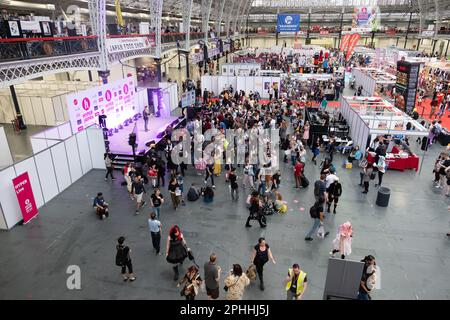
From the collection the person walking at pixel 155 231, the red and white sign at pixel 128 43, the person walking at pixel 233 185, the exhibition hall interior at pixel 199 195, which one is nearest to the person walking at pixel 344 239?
the exhibition hall interior at pixel 199 195

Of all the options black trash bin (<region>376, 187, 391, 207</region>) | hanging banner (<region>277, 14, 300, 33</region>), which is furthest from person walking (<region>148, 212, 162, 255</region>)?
hanging banner (<region>277, 14, 300, 33</region>)

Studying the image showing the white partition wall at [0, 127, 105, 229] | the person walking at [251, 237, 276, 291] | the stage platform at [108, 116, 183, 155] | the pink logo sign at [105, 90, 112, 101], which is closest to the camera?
the person walking at [251, 237, 276, 291]

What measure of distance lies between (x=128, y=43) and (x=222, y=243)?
1486 centimetres

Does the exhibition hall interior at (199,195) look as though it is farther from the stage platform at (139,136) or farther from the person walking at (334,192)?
the stage platform at (139,136)

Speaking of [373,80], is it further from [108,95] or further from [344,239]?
[344,239]

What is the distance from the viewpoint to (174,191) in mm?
9531

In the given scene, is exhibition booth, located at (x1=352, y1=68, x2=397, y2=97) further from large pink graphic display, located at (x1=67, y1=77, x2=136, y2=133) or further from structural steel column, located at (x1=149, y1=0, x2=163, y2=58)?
large pink graphic display, located at (x1=67, y1=77, x2=136, y2=133)

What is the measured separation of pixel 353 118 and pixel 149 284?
12968 millimetres

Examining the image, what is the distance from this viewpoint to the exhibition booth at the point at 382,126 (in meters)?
12.7

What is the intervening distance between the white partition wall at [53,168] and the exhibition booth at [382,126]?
11175mm

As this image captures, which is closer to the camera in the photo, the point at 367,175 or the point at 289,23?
the point at 367,175

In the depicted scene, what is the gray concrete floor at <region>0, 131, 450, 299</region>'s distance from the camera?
22.2 feet

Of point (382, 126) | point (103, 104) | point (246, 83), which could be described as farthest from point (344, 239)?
point (246, 83)

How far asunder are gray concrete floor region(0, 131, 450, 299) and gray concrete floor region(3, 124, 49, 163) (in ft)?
16.9
